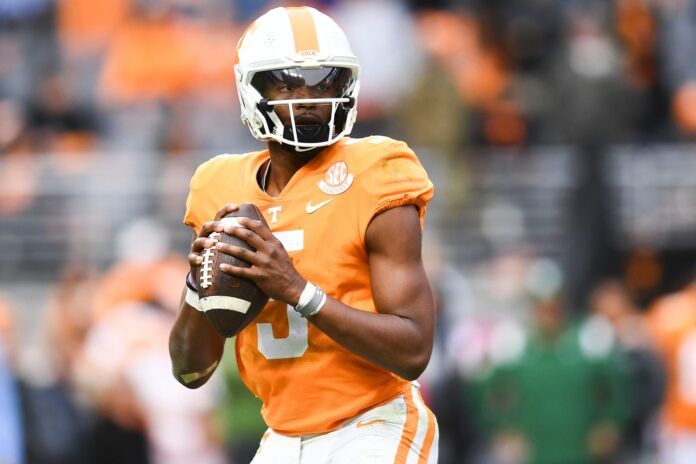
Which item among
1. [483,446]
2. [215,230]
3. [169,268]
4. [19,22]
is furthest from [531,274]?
[215,230]

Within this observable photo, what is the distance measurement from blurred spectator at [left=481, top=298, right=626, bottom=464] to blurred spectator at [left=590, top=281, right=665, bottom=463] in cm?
17

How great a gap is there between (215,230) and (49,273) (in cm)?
723

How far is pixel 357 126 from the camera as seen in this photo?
11.0 metres

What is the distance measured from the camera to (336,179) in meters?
4.36

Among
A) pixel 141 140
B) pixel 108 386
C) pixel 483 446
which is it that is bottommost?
pixel 483 446

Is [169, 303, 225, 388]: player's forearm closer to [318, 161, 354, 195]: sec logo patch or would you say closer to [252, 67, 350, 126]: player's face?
[318, 161, 354, 195]: sec logo patch

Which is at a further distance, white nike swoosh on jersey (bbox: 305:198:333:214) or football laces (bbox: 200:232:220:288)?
white nike swoosh on jersey (bbox: 305:198:333:214)

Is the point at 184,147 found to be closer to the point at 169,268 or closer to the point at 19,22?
the point at 169,268

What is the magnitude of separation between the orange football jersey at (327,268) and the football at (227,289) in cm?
20

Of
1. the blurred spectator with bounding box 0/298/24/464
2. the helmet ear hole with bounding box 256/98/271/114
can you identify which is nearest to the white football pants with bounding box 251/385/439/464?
the helmet ear hole with bounding box 256/98/271/114

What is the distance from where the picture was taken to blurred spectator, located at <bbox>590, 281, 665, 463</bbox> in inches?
384

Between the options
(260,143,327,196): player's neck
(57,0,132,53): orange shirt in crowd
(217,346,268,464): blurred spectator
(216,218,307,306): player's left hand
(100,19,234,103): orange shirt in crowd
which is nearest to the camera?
(216,218,307,306): player's left hand

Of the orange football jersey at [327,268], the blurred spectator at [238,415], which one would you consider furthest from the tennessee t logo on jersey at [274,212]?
the blurred spectator at [238,415]

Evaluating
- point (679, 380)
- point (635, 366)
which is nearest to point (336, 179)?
point (635, 366)
